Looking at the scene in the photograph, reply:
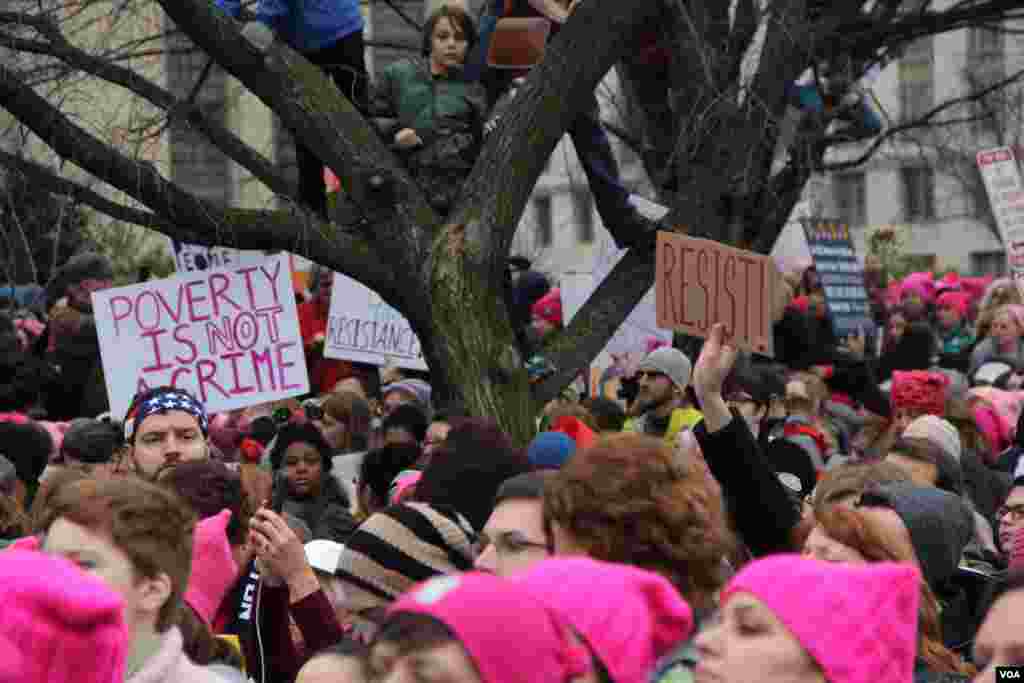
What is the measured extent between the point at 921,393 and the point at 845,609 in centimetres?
576

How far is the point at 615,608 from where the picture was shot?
141 inches

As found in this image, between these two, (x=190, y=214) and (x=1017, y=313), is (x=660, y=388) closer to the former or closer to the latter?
(x=190, y=214)

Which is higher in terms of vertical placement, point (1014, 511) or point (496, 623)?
point (496, 623)

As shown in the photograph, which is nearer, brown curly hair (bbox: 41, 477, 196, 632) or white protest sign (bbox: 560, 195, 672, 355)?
brown curly hair (bbox: 41, 477, 196, 632)

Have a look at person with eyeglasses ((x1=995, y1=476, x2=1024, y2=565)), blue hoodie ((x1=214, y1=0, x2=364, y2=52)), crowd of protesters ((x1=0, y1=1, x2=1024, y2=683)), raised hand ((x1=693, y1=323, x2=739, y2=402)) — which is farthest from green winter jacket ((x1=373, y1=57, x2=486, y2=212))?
person with eyeglasses ((x1=995, y1=476, x2=1024, y2=565))

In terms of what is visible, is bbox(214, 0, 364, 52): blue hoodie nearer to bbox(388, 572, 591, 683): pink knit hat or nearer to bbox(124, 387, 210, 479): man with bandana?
bbox(124, 387, 210, 479): man with bandana

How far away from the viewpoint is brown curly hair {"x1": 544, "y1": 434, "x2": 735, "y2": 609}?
4188 mm

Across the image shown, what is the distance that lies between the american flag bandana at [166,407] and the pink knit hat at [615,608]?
325 centimetres

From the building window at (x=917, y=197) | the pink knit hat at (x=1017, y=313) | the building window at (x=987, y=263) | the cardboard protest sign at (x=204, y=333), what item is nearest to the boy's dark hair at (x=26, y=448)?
the cardboard protest sign at (x=204, y=333)

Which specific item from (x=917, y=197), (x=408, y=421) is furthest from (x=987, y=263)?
(x=408, y=421)

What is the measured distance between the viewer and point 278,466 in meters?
8.40

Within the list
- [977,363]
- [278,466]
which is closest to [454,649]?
[278,466]

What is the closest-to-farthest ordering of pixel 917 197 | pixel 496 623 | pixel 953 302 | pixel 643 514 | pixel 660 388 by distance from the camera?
1. pixel 496 623
2. pixel 643 514
3. pixel 660 388
4. pixel 953 302
5. pixel 917 197

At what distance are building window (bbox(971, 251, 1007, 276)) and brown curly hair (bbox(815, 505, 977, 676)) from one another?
58.9 m
